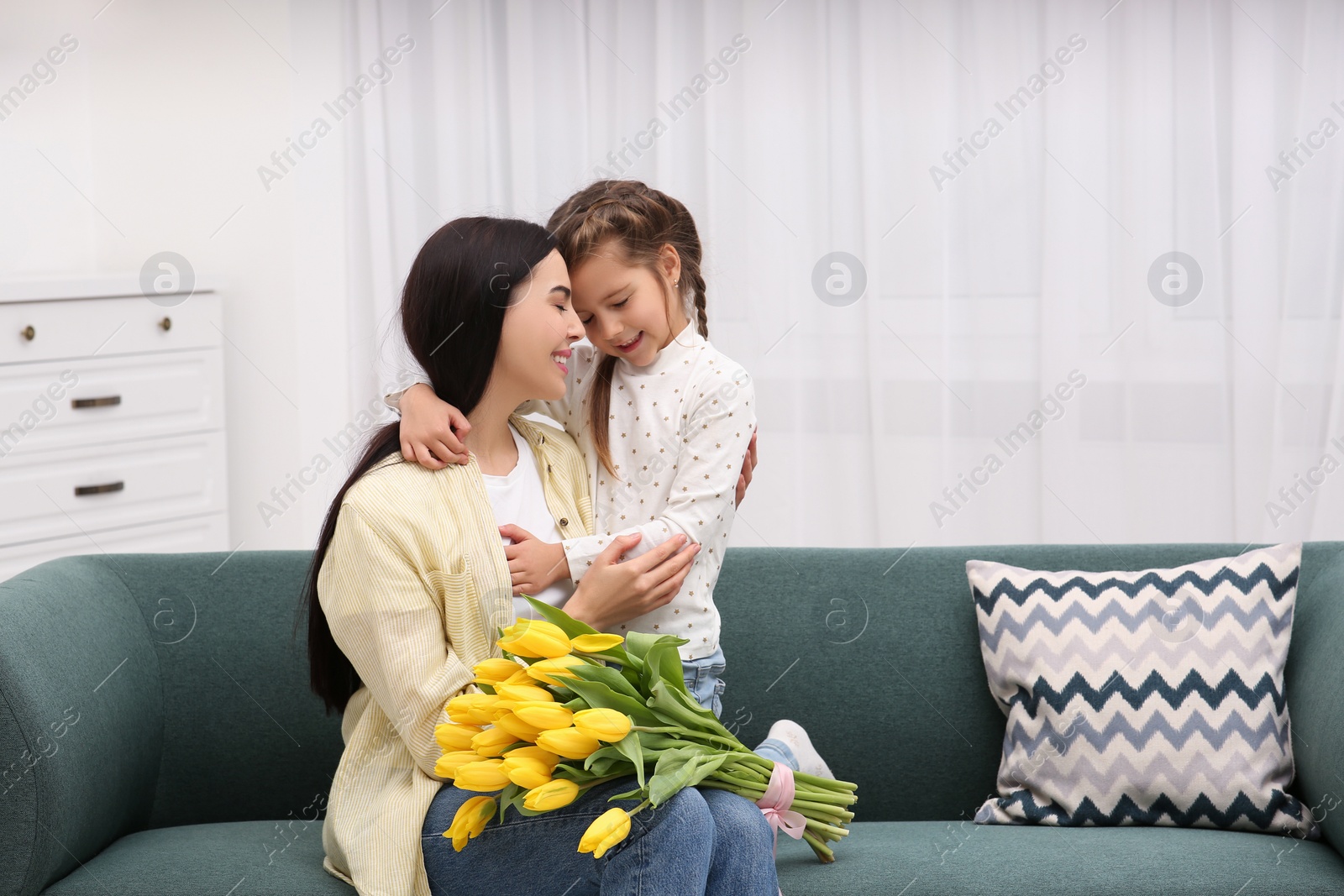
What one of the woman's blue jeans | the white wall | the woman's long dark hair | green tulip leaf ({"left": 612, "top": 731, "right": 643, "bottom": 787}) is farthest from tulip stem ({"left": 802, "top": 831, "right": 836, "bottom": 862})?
the white wall

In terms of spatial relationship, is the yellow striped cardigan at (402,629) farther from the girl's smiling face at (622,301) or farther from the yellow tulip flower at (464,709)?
the girl's smiling face at (622,301)

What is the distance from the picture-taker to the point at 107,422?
3.34 metres

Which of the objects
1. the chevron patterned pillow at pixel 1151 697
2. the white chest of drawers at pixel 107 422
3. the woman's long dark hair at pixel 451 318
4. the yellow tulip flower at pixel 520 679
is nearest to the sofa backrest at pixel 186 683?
the woman's long dark hair at pixel 451 318

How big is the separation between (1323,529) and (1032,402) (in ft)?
2.71

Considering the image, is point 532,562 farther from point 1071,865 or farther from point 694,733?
point 1071,865

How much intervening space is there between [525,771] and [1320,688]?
47.8 inches

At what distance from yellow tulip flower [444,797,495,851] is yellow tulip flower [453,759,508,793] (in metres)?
0.11

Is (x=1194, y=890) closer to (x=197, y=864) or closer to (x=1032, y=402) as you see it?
(x=197, y=864)

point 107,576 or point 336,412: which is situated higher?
point 336,412

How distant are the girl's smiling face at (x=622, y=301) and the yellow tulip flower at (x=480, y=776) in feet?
2.11

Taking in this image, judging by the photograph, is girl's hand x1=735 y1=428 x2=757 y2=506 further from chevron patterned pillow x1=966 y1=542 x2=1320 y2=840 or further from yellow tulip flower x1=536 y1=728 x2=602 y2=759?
yellow tulip flower x1=536 y1=728 x2=602 y2=759

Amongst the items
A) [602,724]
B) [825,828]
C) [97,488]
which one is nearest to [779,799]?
[825,828]

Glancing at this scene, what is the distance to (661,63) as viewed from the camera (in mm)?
3322

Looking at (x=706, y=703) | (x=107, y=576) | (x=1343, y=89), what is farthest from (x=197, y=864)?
(x=1343, y=89)
